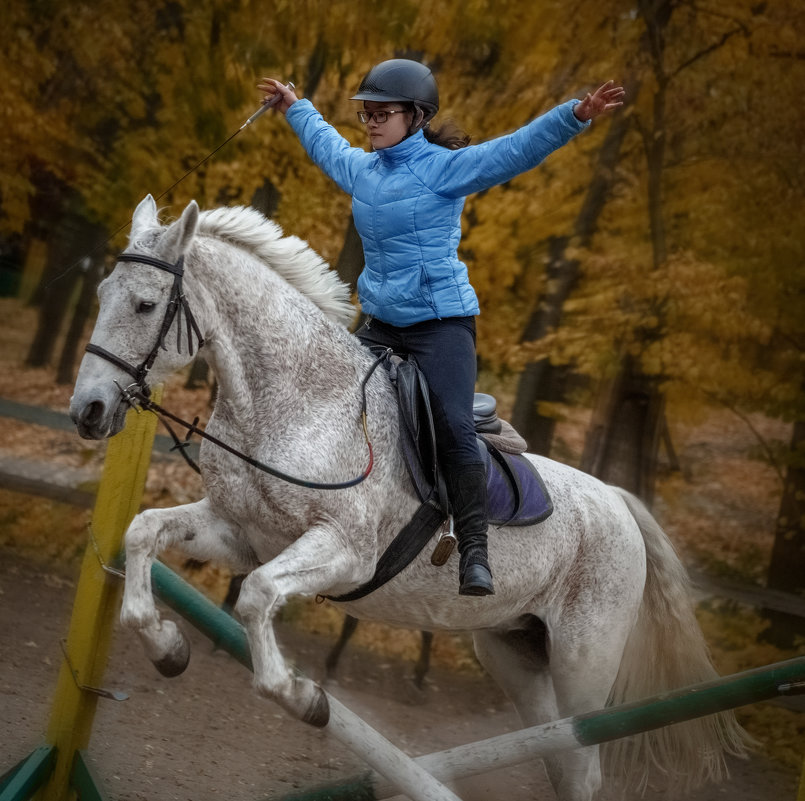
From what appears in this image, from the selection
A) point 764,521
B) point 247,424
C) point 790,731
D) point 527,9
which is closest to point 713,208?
point 527,9

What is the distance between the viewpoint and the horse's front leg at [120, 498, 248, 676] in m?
3.11

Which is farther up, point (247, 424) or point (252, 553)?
point (247, 424)

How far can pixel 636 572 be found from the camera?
427 centimetres

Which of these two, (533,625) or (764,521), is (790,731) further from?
(533,625)

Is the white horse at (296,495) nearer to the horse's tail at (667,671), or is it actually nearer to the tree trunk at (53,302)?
the horse's tail at (667,671)

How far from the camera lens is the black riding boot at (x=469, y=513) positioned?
3355 millimetres

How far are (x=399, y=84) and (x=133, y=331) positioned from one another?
127 centimetres

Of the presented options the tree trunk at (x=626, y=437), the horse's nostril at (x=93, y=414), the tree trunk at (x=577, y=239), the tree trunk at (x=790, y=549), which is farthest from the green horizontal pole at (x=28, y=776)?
the tree trunk at (x=790, y=549)

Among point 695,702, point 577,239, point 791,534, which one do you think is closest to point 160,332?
point 695,702

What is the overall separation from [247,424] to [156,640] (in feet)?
2.56

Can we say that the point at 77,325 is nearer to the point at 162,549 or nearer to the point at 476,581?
the point at 162,549

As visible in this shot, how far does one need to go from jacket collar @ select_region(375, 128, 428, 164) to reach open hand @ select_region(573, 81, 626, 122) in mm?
634

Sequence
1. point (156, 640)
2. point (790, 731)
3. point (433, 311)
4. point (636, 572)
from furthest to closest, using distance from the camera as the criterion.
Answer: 1. point (790, 731)
2. point (636, 572)
3. point (433, 311)
4. point (156, 640)

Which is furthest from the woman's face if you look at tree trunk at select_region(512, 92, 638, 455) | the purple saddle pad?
tree trunk at select_region(512, 92, 638, 455)
